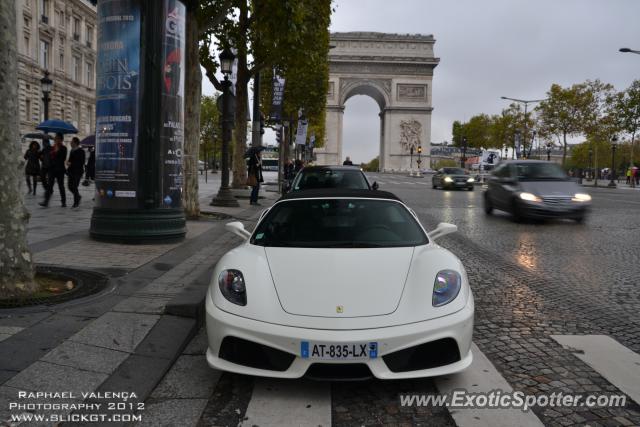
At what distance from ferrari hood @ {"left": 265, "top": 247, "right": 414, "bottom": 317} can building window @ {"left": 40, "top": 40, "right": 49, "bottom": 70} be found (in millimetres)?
48228

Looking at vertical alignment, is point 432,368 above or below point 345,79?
below

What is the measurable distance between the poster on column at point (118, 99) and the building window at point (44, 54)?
4260 centimetres

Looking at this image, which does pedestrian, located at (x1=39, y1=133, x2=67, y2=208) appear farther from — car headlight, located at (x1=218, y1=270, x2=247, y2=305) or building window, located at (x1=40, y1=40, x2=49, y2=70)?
building window, located at (x1=40, y1=40, x2=49, y2=70)

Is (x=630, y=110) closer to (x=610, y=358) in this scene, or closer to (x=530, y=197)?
(x=530, y=197)

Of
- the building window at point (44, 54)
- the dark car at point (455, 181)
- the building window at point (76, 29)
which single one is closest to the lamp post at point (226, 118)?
the dark car at point (455, 181)

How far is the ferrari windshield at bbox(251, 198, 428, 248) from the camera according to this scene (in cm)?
415

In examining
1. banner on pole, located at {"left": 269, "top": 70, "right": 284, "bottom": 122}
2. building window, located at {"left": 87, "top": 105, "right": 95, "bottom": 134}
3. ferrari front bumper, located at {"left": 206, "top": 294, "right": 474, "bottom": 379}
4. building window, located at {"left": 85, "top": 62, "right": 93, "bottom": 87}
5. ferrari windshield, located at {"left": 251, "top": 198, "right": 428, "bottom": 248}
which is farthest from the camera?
building window, located at {"left": 87, "top": 105, "right": 95, "bottom": 134}

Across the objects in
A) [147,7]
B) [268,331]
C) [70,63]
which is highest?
[70,63]

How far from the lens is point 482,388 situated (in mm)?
3340

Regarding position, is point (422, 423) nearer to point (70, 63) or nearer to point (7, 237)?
point (7, 237)

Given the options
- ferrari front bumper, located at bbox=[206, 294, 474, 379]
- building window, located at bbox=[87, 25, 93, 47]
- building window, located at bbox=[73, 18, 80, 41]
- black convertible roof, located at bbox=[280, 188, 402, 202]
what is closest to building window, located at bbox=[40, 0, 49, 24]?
building window, located at bbox=[73, 18, 80, 41]

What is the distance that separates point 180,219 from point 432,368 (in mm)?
6115

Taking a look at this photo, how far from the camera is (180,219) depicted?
8.66 meters

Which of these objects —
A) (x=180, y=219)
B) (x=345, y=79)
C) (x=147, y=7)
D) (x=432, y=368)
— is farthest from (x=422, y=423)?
(x=345, y=79)
